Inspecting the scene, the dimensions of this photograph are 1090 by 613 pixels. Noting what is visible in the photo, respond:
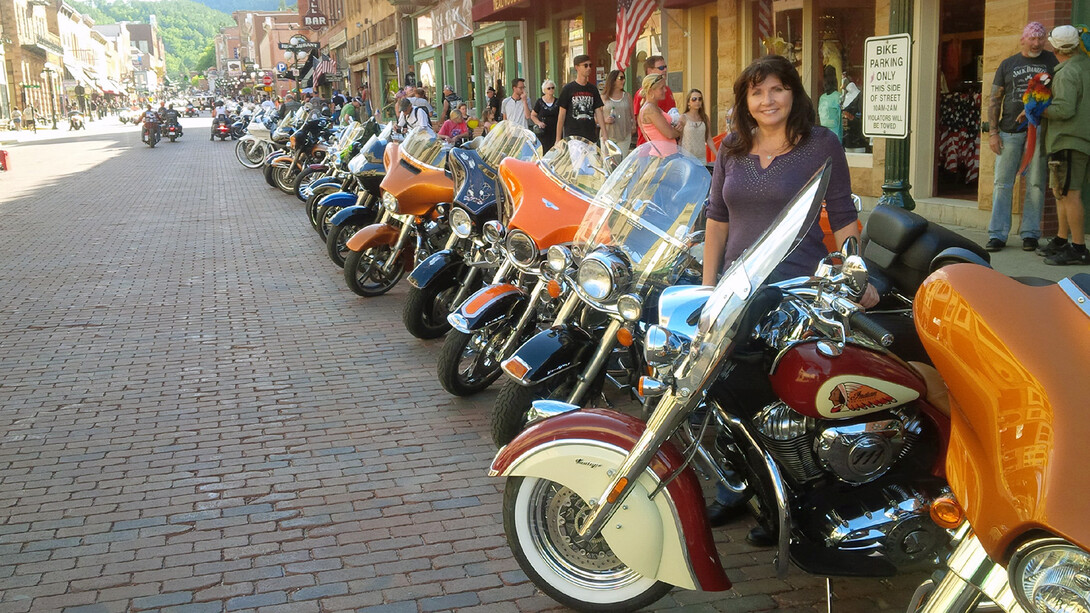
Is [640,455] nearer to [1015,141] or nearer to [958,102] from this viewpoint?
[1015,141]

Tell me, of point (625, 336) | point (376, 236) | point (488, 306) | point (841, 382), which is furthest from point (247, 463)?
point (376, 236)

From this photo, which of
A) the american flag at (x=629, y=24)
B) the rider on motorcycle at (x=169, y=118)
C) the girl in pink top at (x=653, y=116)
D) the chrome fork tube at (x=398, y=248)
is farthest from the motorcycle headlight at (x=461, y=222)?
the rider on motorcycle at (x=169, y=118)

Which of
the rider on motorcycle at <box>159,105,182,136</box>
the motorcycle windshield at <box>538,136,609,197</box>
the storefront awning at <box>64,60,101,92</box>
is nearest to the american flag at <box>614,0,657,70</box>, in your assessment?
the motorcycle windshield at <box>538,136,609,197</box>

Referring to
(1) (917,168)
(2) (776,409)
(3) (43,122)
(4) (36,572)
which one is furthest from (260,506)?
(3) (43,122)

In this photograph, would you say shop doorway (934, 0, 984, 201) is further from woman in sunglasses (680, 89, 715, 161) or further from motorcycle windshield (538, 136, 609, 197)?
motorcycle windshield (538, 136, 609, 197)

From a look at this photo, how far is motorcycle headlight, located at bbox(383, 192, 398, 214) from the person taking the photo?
7626 millimetres

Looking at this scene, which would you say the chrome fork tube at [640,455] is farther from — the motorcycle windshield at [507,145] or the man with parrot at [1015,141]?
the man with parrot at [1015,141]

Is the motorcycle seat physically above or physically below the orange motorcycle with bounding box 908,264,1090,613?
below

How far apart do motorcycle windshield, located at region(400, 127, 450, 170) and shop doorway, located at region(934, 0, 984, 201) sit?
602 centimetres

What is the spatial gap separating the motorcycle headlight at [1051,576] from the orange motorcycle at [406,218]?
553 cm

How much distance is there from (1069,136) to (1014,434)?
6835 mm

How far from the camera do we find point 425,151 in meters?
Result: 7.82

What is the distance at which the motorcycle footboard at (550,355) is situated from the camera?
439 cm

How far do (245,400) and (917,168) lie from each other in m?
7.95
